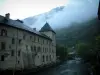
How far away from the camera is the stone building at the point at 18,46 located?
3875 centimetres

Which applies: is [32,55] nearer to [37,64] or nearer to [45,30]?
[37,64]

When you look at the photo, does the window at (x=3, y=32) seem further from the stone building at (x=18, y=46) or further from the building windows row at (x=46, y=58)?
the building windows row at (x=46, y=58)

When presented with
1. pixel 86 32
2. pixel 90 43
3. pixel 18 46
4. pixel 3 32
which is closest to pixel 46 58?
pixel 90 43

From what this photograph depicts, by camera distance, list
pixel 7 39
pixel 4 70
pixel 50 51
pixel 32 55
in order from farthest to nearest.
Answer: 1. pixel 50 51
2. pixel 32 55
3. pixel 7 39
4. pixel 4 70

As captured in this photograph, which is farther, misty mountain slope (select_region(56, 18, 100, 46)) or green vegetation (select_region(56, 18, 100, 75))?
misty mountain slope (select_region(56, 18, 100, 46))

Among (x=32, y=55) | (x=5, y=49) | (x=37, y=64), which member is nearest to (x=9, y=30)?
(x=5, y=49)

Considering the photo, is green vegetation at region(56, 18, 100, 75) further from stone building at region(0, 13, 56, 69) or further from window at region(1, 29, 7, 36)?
window at region(1, 29, 7, 36)

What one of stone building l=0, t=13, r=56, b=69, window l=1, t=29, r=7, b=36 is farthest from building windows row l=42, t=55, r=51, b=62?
window l=1, t=29, r=7, b=36

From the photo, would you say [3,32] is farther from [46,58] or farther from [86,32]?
[46,58]

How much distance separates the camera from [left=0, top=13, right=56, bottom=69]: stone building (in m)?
38.8

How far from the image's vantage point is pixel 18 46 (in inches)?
1700

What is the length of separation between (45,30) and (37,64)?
24.1 metres

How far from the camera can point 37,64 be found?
53438 millimetres

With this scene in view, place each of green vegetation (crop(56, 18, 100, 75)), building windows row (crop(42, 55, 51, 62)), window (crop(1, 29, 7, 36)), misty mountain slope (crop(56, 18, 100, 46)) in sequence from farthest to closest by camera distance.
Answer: building windows row (crop(42, 55, 51, 62))
misty mountain slope (crop(56, 18, 100, 46))
window (crop(1, 29, 7, 36))
green vegetation (crop(56, 18, 100, 75))
